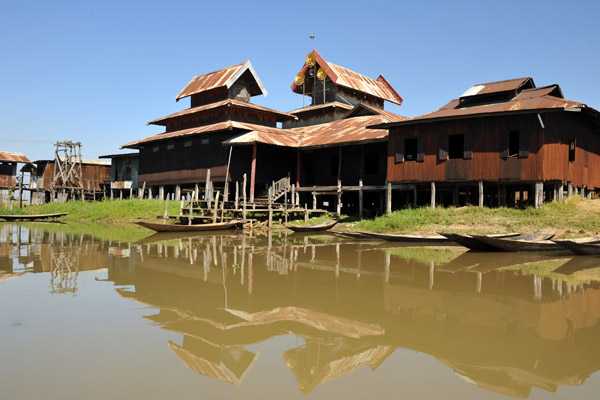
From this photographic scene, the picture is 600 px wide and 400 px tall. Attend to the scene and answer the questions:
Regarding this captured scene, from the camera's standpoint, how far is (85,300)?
715cm

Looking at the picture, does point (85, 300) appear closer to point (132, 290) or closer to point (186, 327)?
point (132, 290)

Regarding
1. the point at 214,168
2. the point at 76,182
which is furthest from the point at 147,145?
the point at 76,182

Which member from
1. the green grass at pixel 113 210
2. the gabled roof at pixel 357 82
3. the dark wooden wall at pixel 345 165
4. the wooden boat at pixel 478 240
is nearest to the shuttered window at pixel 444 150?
the dark wooden wall at pixel 345 165

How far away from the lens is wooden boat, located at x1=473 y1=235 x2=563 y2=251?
518 inches

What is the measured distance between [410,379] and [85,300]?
203 inches

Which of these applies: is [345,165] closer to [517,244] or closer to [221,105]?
[221,105]

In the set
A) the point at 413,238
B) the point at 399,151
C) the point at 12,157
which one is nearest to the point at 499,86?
the point at 399,151

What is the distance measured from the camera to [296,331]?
5.64 metres

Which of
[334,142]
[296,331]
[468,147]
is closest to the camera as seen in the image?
[296,331]

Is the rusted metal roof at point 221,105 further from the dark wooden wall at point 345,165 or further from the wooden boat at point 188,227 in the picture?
the wooden boat at point 188,227

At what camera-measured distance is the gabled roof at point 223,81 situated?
3190 cm

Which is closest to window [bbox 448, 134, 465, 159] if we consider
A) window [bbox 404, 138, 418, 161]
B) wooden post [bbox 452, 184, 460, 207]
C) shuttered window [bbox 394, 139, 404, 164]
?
window [bbox 404, 138, 418, 161]

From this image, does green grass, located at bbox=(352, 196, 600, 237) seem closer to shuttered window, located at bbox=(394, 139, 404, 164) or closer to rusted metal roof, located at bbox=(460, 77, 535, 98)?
shuttered window, located at bbox=(394, 139, 404, 164)

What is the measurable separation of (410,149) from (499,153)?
4.58 m
